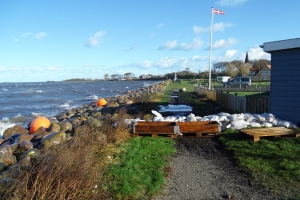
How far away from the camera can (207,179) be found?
6.86m

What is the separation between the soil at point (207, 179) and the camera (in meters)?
5.92

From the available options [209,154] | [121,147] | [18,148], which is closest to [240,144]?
[209,154]

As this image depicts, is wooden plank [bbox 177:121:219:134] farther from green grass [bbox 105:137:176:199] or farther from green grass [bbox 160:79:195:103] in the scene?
green grass [bbox 160:79:195:103]

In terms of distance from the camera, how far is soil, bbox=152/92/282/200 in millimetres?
5922

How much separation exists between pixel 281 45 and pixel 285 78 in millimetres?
1338

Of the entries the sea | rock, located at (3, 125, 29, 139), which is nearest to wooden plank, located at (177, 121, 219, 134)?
rock, located at (3, 125, 29, 139)

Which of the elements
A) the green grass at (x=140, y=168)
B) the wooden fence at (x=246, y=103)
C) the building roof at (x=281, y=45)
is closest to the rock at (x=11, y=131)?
the green grass at (x=140, y=168)

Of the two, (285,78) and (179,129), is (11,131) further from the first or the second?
(285,78)

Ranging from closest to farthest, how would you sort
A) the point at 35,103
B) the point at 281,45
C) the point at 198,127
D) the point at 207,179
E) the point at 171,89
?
the point at 207,179 → the point at 198,127 → the point at 281,45 → the point at 35,103 → the point at 171,89

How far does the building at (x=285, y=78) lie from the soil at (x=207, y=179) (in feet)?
15.1

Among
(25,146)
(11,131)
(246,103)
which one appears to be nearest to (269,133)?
(246,103)

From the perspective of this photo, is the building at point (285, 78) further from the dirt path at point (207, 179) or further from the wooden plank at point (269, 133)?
the dirt path at point (207, 179)

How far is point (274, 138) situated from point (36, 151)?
7.21 metres

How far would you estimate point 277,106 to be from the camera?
42.4ft
